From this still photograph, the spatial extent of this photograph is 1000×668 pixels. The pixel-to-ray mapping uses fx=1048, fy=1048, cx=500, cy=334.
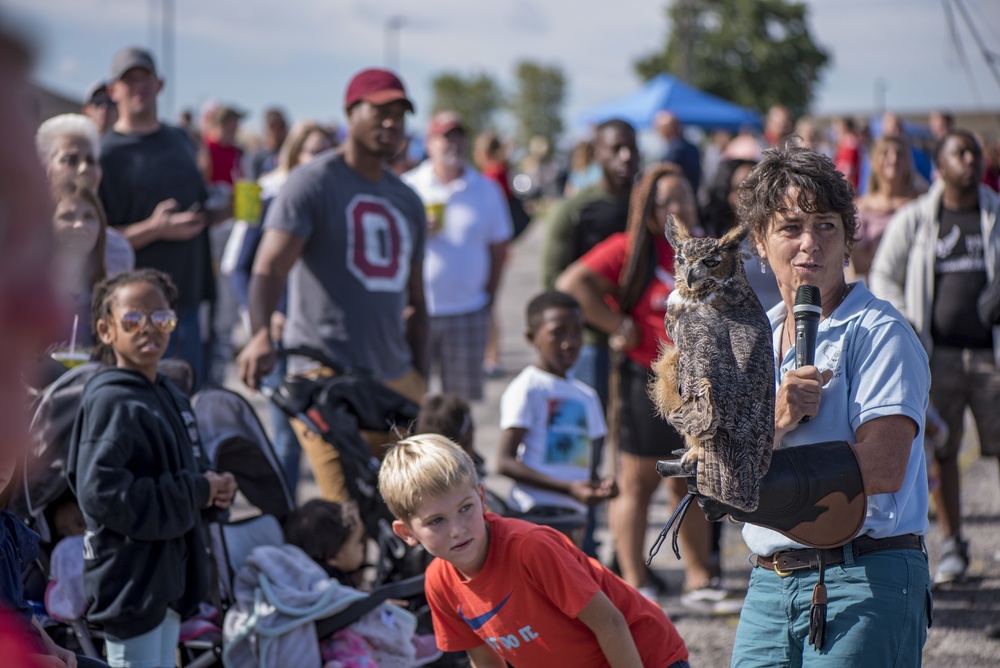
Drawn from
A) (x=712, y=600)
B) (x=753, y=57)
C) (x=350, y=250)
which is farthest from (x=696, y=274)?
(x=753, y=57)

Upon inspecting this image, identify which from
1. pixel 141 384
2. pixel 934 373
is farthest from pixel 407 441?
pixel 934 373

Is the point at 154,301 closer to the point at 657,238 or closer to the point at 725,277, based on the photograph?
the point at 725,277

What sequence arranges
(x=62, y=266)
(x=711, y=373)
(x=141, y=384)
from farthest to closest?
(x=141, y=384) → (x=711, y=373) → (x=62, y=266)

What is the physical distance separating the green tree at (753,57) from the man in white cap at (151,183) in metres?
55.4

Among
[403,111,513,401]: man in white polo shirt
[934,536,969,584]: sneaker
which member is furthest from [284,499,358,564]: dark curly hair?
[934,536,969,584]: sneaker

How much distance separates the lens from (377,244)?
15.9 ft

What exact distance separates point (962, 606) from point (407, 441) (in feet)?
11.3

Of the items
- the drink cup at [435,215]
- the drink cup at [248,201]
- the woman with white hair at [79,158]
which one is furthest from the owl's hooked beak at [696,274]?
the drink cup at [435,215]

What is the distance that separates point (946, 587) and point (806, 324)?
3.82 metres

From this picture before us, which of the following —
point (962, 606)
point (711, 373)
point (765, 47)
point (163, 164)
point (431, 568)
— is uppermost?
point (765, 47)

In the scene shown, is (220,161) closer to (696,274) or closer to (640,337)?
(640,337)

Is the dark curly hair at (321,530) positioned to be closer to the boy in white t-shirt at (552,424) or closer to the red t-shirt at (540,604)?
the boy in white t-shirt at (552,424)

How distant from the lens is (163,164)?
5609mm

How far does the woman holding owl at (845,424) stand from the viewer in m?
2.32
